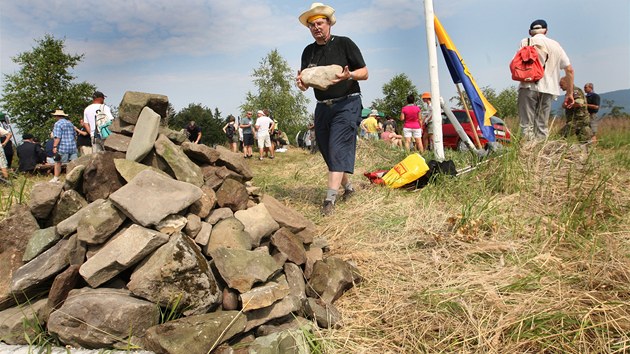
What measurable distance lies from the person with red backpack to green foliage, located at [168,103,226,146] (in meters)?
25.2

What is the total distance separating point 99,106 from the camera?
7043mm

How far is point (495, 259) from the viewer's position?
8.57 ft

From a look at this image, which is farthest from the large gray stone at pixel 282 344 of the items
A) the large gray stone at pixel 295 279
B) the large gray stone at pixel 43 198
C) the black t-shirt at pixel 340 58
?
the black t-shirt at pixel 340 58

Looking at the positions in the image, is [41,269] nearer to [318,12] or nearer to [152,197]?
[152,197]

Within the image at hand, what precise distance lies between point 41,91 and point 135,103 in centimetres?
2900

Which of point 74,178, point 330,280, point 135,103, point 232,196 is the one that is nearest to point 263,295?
point 330,280

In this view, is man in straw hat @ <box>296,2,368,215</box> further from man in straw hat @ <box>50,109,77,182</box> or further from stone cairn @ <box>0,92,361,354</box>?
man in straw hat @ <box>50,109,77,182</box>

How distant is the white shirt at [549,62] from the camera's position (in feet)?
16.2

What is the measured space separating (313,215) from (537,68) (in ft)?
11.2

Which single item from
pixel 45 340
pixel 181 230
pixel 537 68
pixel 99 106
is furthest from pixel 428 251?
pixel 99 106

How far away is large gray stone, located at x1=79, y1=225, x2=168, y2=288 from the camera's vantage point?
2062 mm

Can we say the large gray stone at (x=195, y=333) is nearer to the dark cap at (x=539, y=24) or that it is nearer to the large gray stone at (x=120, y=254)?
the large gray stone at (x=120, y=254)

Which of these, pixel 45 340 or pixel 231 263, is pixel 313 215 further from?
pixel 45 340

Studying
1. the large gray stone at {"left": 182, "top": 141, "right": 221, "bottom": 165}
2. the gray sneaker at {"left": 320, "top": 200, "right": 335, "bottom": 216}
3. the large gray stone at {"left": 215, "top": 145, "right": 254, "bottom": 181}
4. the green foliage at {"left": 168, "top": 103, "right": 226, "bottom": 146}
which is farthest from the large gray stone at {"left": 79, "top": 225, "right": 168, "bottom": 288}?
the green foliage at {"left": 168, "top": 103, "right": 226, "bottom": 146}
